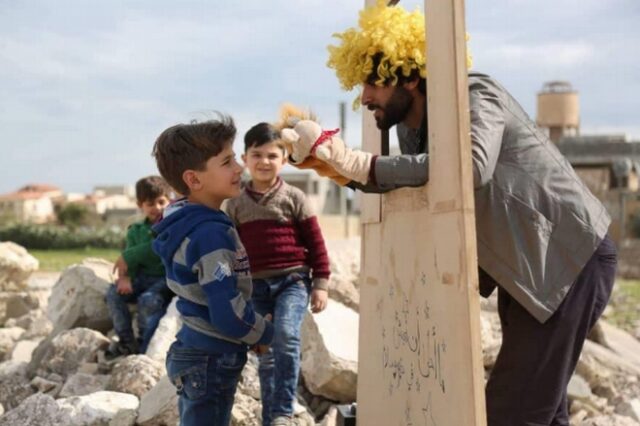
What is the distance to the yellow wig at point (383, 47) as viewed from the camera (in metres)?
3.29

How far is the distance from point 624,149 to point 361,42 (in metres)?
49.6

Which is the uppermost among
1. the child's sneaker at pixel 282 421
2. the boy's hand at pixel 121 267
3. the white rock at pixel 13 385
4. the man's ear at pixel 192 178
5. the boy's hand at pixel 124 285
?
the man's ear at pixel 192 178

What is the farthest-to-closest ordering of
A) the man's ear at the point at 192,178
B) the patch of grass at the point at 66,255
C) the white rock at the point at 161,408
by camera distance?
the patch of grass at the point at 66,255, the white rock at the point at 161,408, the man's ear at the point at 192,178

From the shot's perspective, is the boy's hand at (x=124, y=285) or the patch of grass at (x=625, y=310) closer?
the boy's hand at (x=124, y=285)

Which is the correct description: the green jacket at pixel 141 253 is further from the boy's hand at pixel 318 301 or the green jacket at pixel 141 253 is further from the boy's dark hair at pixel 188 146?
the boy's dark hair at pixel 188 146

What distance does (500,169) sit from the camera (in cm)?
316

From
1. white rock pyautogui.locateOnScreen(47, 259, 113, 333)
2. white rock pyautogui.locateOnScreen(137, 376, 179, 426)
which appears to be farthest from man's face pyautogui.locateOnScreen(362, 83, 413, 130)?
white rock pyautogui.locateOnScreen(47, 259, 113, 333)

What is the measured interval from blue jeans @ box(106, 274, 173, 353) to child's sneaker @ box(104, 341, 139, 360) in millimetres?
32

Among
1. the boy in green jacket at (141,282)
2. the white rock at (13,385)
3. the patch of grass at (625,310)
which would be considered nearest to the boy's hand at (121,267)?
the boy in green jacket at (141,282)

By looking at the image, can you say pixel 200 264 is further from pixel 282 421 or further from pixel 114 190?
pixel 114 190

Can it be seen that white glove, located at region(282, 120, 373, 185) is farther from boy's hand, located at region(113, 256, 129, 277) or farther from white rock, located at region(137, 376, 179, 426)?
boy's hand, located at region(113, 256, 129, 277)

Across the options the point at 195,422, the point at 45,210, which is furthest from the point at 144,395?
the point at 45,210

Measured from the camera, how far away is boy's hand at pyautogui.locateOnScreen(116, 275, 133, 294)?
21.7 ft

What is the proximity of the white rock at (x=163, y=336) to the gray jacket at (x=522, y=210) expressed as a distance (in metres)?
3.10
